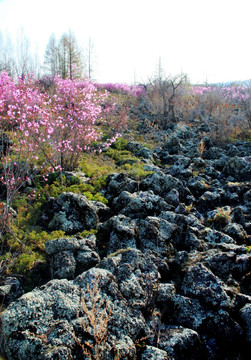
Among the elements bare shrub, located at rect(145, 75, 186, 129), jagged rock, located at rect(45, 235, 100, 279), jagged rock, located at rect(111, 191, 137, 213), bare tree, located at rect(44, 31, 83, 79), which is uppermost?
bare tree, located at rect(44, 31, 83, 79)

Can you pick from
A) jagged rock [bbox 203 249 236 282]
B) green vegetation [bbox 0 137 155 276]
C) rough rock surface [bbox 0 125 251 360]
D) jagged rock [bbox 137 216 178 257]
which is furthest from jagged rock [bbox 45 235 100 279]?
jagged rock [bbox 203 249 236 282]

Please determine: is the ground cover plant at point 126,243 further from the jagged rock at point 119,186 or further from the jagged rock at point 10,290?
the jagged rock at point 10,290

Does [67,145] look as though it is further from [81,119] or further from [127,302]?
[127,302]

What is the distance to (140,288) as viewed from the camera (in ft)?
8.82

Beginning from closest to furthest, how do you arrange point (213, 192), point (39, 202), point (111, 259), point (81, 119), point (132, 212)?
point (111, 259) → point (132, 212) → point (39, 202) → point (213, 192) → point (81, 119)

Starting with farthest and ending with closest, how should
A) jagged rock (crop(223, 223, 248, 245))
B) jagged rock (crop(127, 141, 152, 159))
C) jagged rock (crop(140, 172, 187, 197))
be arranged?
jagged rock (crop(127, 141, 152, 159))
jagged rock (crop(140, 172, 187, 197))
jagged rock (crop(223, 223, 248, 245))

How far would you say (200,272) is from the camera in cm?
298

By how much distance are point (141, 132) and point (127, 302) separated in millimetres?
9718

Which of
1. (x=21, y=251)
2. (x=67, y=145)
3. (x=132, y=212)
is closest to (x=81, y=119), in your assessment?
→ (x=67, y=145)

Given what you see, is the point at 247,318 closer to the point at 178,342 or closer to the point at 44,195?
the point at 178,342

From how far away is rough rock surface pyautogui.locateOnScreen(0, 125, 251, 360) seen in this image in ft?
6.77

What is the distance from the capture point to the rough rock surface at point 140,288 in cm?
206

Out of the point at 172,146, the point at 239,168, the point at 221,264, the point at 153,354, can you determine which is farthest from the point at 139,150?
the point at 153,354

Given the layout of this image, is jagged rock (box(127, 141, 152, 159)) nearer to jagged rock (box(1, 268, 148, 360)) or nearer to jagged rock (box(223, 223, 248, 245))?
jagged rock (box(223, 223, 248, 245))
